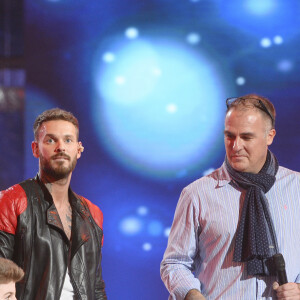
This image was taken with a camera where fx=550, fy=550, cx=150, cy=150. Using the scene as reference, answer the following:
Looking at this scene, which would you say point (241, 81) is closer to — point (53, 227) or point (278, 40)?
point (278, 40)

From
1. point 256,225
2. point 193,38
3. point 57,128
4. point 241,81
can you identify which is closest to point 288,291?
point 256,225

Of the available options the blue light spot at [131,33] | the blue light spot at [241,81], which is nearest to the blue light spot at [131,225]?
the blue light spot at [241,81]

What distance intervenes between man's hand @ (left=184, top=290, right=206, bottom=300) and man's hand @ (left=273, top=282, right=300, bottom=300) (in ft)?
1.04

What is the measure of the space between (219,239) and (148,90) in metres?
1.70

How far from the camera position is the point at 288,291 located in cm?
223

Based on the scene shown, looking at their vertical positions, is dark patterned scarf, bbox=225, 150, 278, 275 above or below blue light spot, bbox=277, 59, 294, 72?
below

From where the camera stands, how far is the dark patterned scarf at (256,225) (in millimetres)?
2336

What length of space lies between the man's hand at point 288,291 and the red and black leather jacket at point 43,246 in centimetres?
91

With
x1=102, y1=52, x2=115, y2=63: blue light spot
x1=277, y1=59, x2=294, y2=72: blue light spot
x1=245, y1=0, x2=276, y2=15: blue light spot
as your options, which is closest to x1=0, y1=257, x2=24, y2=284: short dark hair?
x1=102, y1=52, x2=115, y2=63: blue light spot

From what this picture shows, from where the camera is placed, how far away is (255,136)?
8.22ft

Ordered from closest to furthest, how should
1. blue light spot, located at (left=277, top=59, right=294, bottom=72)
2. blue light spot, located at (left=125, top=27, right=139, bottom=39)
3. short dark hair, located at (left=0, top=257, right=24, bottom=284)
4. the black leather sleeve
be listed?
short dark hair, located at (left=0, top=257, right=24, bottom=284), the black leather sleeve, blue light spot, located at (left=277, top=59, right=294, bottom=72), blue light spot, located at (left=125, top=27, right=139, bottom=39)

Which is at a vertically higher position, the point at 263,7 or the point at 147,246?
the point at 263,7

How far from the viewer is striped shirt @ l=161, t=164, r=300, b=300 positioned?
7.79 feet

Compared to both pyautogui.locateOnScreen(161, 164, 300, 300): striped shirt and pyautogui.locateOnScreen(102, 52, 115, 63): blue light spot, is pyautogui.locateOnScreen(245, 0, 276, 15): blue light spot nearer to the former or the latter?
pyautogui.locateOnScreen(102, 52, 115, 63): blue light spot
